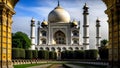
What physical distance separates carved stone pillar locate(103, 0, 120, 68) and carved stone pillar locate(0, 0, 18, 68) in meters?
5.64

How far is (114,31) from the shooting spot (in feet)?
56.2

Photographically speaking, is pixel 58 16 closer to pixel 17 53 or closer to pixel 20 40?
pixel 20 40

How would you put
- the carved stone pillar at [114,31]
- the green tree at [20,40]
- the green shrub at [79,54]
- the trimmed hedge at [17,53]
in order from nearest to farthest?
the carved stone pillar at [114,31] → the trimmed hedge at [17,53] → the green shrub at [79,54] → the green tree at [20,40]

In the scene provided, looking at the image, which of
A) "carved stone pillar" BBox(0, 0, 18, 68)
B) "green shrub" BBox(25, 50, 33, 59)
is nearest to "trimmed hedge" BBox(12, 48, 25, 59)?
"green shrub" BBox(25, 50, 33, 59)

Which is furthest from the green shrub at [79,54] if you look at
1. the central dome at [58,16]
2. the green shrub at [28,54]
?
the central dome at [58,16]

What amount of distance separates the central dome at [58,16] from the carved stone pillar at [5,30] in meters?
74.2

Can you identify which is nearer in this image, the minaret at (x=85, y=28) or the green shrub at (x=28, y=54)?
the green shrub at (x=28, y=54)

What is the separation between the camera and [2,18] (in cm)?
1698

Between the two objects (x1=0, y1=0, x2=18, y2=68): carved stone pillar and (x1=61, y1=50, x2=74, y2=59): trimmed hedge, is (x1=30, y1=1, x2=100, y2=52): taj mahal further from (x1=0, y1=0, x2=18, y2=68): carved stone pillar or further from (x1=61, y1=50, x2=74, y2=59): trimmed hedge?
(x1=0, y1=0, x2=18, y2=68): carved stone pillar

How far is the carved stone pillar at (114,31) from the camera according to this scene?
16.4 m

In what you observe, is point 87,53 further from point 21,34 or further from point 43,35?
Answer: point 43,35

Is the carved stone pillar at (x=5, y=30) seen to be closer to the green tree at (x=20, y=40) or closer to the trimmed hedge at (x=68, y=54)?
the green tree at (x=20, y=40)

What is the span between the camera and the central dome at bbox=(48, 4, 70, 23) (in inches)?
3656

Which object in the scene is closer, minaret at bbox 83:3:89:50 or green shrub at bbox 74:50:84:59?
green shrub at bbox 74:50:84:59
